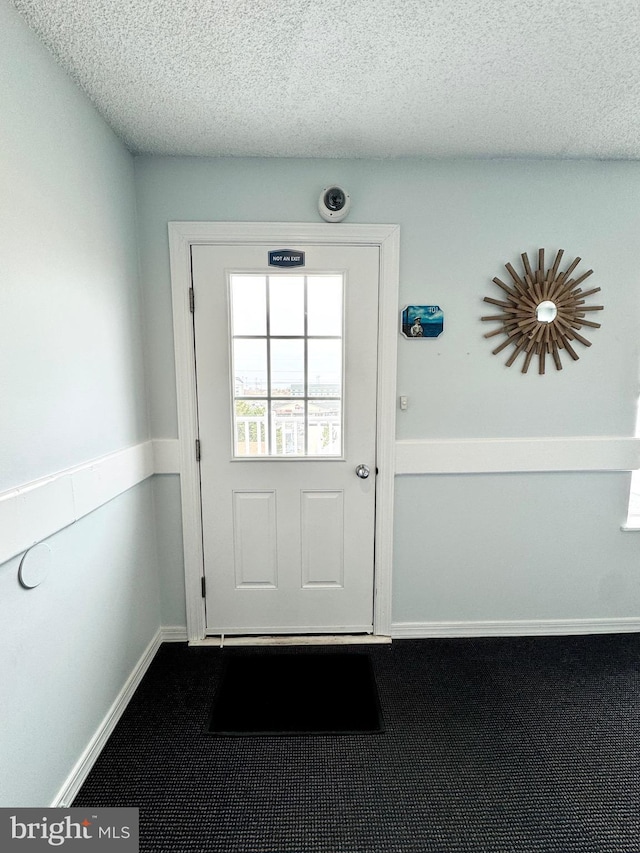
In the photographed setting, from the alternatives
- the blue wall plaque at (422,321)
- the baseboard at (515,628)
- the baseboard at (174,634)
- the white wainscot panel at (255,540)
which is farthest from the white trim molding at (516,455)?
the baseboard at (174,634)

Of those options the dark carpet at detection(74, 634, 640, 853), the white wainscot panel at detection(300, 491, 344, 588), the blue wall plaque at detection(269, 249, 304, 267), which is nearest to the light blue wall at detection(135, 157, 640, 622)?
the blue wall plaque at detection(269, 249, 304, 267)

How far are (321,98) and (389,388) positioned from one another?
1.26m

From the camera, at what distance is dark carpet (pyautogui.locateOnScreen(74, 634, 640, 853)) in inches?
50.3

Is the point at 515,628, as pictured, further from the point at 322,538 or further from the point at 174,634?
the point at 174,634

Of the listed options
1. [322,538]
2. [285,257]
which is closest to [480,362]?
[285,257]

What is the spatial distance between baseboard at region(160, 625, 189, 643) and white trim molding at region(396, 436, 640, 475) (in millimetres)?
1504

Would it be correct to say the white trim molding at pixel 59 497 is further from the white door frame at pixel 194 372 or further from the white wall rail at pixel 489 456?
the white door frame at pixel 194 372

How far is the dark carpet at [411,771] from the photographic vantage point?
1277 mm

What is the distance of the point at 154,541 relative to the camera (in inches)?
83.5

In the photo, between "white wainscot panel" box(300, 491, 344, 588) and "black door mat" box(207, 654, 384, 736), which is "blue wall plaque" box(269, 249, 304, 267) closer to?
"white wainscot panel" box(300, 491, 344, 588)

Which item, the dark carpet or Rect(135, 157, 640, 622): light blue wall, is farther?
Rect(135, 157, 640, 622): light blue wall

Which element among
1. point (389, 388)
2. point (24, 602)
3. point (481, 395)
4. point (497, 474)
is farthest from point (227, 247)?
point (497, 474)

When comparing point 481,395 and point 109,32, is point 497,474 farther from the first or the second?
point 109,32

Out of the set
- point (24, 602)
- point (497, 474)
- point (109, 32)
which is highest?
point (109, 32)
